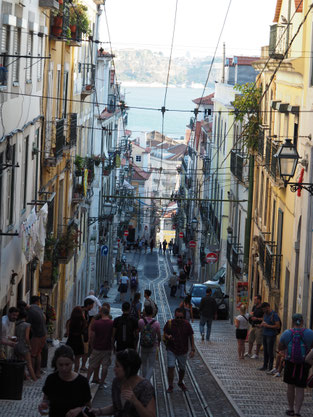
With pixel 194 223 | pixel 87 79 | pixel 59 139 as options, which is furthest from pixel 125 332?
pixel 194 223

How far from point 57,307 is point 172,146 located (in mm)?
129199

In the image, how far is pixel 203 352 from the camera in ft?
70.2

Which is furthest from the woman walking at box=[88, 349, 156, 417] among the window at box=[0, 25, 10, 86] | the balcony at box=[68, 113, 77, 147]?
the balcony at box=[68, 113, 77, 147]

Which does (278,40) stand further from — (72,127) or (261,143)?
(72,127)

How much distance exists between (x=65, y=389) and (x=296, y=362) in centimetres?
564

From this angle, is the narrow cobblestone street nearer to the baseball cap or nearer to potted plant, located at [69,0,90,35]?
the baseball cap

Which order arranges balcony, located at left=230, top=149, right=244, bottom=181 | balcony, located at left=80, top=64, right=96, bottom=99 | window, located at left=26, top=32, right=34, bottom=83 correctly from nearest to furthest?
window, located at left=26, top=32, right=34, bottom=83
balcony, located at left=80, top=64, right=96, bottom=99
balcony, located at left=230, top=149, right=244, bottom=181

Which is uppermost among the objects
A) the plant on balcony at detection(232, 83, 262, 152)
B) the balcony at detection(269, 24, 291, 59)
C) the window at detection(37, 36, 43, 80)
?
the balcony at detection(269, 24, 291, 59)

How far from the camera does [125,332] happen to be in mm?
13906

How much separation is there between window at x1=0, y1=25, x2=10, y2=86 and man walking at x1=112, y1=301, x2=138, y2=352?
4606 millimetres

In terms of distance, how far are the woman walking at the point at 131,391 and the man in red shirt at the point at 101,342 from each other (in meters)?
6.67

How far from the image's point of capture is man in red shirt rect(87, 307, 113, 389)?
1399cm

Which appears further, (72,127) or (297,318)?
(72,127)

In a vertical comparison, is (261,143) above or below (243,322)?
above
